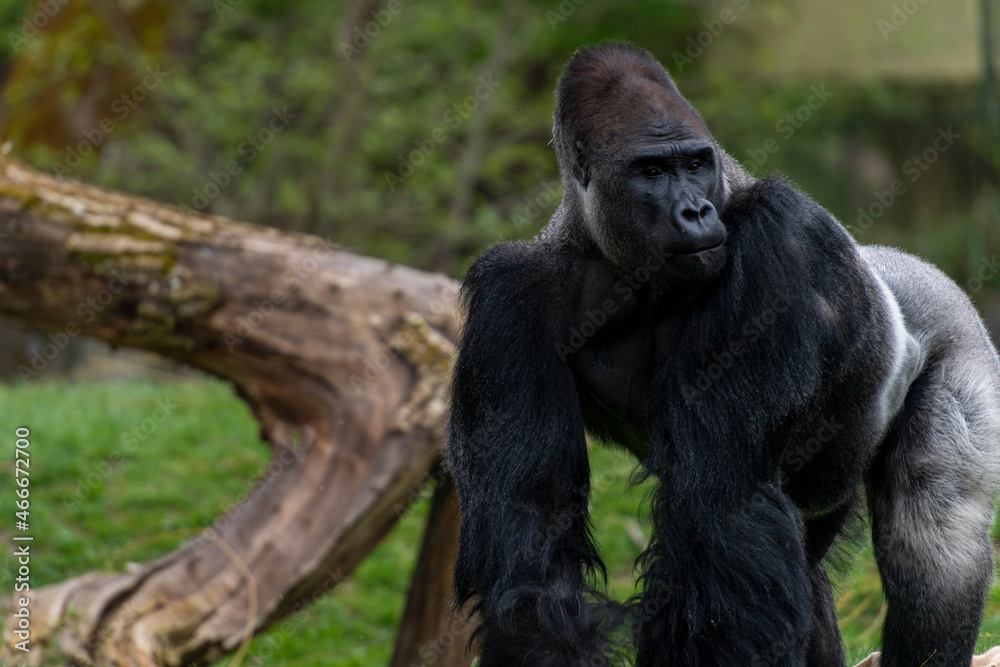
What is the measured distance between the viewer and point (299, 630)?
5.80m

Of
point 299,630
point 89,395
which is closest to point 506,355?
point 299,630

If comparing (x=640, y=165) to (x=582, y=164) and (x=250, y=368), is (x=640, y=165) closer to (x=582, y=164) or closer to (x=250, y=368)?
(x=582, y=164)

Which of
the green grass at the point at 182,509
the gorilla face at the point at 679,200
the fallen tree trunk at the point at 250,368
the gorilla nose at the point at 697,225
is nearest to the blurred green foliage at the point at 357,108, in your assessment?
the green grass at the point at 182,509

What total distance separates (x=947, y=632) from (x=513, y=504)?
1383mm

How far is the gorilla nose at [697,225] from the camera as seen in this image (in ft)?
8.82

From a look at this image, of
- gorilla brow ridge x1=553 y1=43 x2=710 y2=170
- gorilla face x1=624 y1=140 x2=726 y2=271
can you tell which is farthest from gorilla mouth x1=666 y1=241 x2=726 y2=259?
gorilla brow ridge x1=553 y1=43 x2=710 y2=170

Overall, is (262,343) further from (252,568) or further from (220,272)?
(252,568)

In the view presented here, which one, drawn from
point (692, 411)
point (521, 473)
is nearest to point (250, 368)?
point (521, 473)

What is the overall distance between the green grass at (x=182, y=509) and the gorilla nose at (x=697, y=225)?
2632 millimetres

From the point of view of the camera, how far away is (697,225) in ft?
8.87

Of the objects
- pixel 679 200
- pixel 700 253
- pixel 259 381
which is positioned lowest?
pixel 259 381

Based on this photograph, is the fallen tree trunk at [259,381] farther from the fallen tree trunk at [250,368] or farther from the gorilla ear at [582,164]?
the gorilla ear at [582,164]

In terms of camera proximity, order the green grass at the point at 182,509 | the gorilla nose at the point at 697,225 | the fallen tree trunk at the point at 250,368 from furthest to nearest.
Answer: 1. the green grass at the point at 182,509
2. the fallen tree trunk at the point at 250,368
3. the gorilla nose at the point at 697,225

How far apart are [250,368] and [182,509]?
6.58 ft
